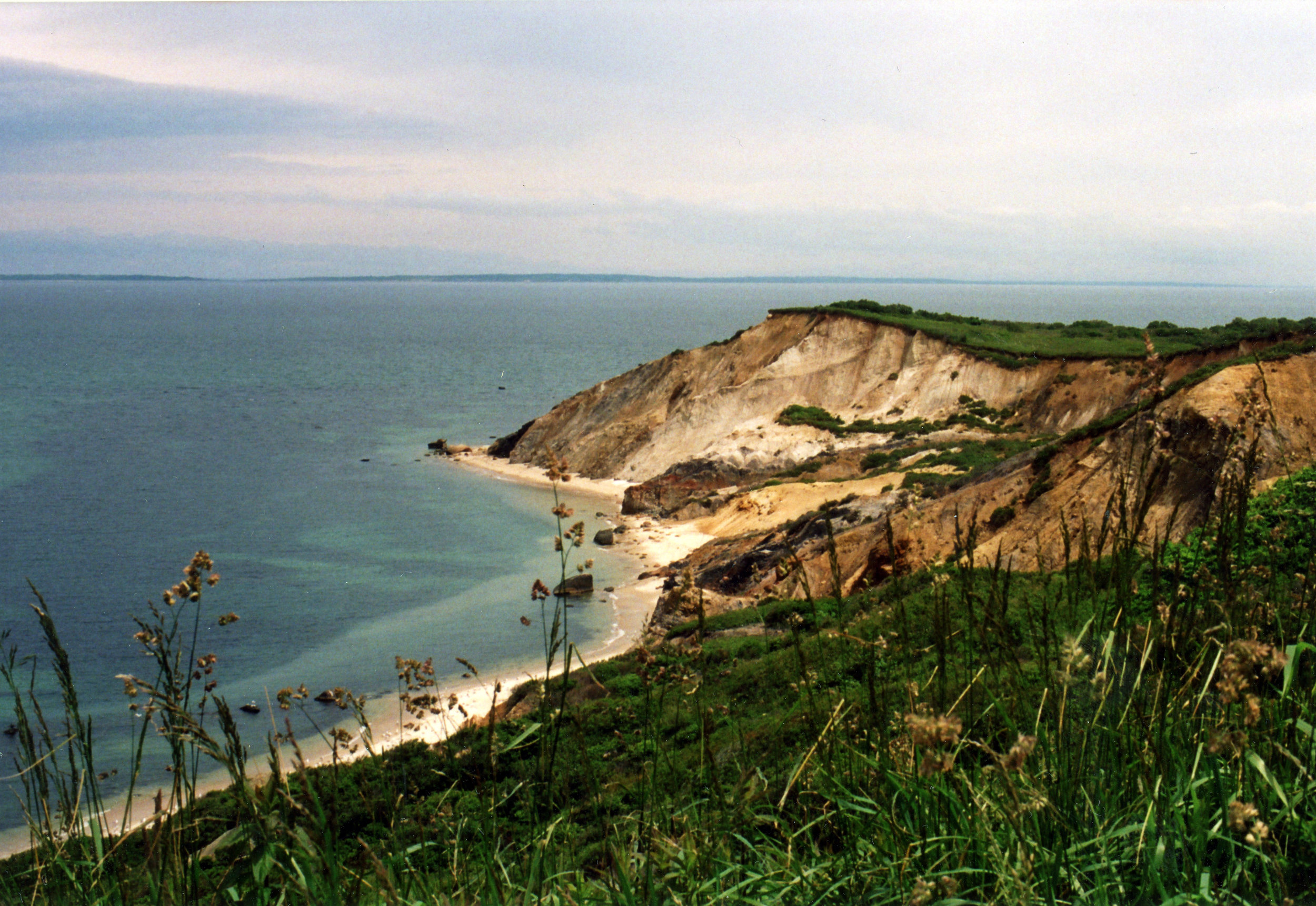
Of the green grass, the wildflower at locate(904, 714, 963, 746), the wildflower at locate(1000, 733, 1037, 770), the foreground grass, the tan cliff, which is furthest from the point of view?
the green grass

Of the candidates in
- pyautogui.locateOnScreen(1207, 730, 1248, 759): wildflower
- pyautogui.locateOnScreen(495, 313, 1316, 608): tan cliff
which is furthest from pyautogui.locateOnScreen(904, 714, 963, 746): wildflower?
pyautogui.locateOnScreen(495, 313, 1316, 608): tan cliff

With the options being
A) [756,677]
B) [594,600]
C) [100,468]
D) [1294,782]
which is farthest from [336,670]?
[100,468]

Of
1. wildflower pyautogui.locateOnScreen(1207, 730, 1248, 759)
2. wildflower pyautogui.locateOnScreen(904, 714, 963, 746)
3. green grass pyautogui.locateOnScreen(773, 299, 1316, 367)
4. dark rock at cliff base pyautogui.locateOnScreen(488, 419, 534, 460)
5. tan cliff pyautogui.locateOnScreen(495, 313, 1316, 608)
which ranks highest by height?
green grass pyautogui.locateOnScreen(773, 299, 1316, 367)

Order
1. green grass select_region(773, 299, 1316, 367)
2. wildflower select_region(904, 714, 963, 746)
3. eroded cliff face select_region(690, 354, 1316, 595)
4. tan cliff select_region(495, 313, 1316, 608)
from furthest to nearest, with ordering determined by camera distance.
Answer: green grass select_region(773, 299, 1316, 367) → tan cliff select_region(495, 313, 1316, 608) → eroded cliff face select_region(690, 354, 1316, 595) → wildflower select_region(904, 714, 963, 746)

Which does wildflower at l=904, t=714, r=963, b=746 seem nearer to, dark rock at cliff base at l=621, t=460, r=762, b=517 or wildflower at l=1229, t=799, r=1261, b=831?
wildflower at l=1229, t=799, r=1261, b=831

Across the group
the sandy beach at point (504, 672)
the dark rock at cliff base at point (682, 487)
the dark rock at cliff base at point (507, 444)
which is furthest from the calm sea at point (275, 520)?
the dark rock at cliff base at point (507, 444)

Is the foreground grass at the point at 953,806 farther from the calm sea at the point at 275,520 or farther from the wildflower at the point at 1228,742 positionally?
the calm sea at the point at 275,520

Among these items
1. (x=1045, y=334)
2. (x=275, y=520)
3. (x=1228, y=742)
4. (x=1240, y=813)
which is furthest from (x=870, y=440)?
(x=1240, y=813)

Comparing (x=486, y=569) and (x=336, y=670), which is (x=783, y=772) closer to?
(x=336, y=670)
